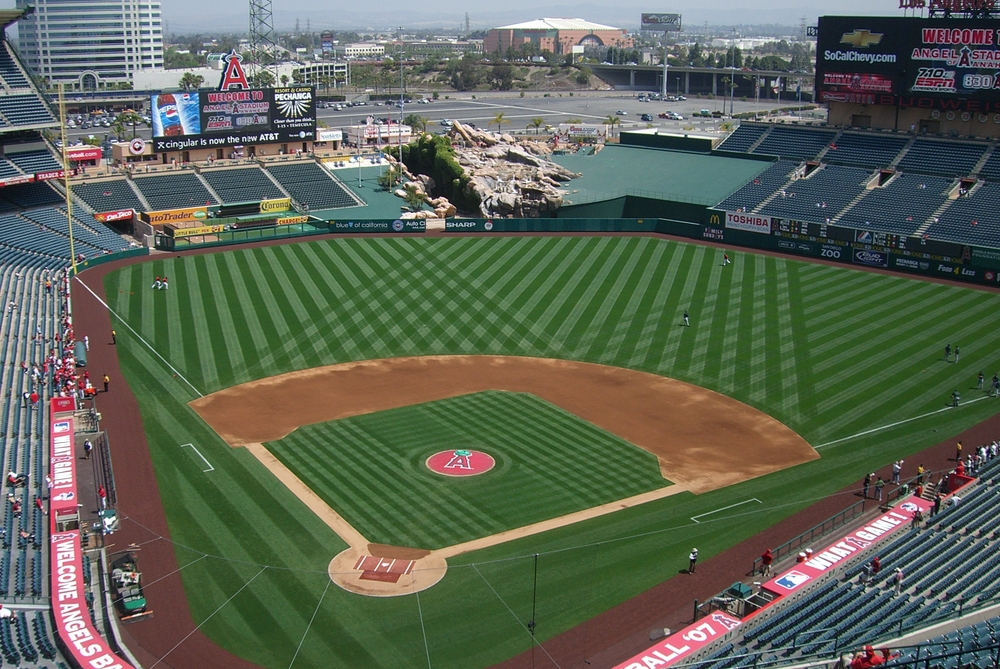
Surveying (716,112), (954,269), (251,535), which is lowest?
(251,535)

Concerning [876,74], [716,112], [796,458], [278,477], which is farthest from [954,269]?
[716,112]

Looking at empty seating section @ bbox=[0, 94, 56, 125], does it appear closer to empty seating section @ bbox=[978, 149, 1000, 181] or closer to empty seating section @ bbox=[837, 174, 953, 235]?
empty seating section @ bbox=[837, 174, 953, 235]

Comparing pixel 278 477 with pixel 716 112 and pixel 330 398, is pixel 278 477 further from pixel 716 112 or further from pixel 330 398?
pixel 716 112

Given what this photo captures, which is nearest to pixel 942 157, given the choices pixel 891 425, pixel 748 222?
pixel 748 222

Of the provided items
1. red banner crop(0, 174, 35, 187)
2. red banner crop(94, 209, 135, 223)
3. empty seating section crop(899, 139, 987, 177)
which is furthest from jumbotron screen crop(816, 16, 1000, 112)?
red banner crop(0, 174, 35, 187)

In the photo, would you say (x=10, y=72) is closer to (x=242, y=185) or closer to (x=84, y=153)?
(x=84, y=153)

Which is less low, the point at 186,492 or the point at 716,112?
the point at 716,112

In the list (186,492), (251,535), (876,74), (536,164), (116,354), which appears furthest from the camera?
(536,164)
